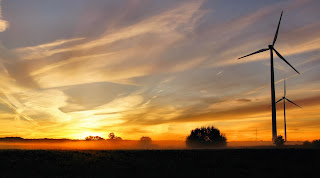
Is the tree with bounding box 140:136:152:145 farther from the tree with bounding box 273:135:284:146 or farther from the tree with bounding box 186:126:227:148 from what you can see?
the tree with bounding box 273:135:284:146

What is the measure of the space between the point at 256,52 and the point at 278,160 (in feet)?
204

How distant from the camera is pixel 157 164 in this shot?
53.8m

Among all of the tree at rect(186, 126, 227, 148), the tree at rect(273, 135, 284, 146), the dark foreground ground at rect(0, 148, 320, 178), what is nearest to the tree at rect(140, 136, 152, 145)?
the tree at rect(186, 126, 227, 148)

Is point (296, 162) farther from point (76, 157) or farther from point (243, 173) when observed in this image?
point (76, 157)

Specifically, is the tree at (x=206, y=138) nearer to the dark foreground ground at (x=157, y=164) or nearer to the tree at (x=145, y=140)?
the tree at (x=145, y=140)

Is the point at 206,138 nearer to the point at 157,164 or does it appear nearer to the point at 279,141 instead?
the point at 279,141

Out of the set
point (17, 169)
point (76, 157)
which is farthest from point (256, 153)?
point (17, 169)

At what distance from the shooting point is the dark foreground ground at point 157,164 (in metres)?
45.7

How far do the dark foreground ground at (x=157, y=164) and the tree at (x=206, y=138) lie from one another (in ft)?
235

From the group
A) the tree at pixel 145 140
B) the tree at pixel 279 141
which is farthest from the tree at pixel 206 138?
the tree at pixel 145 140

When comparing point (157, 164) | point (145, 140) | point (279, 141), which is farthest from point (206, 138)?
point (157, 164)

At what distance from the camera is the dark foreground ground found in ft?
150

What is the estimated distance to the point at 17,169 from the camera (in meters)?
45.5

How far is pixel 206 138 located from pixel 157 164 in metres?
90.1
